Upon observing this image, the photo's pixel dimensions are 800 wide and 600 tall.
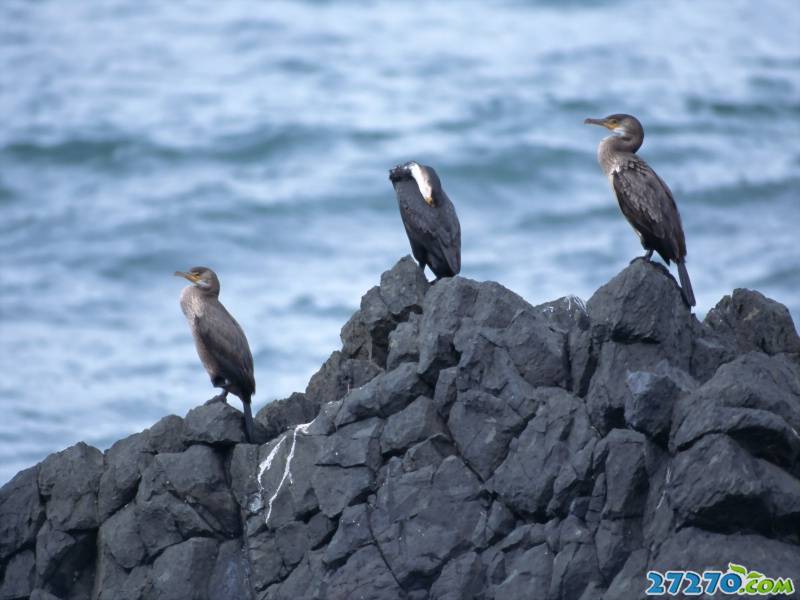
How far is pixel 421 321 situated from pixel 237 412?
187 cm

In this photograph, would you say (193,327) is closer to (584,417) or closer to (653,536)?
(584,417)

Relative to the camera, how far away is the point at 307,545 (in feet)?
46.0

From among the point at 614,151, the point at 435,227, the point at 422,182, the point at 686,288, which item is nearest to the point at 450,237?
the point at 435,227

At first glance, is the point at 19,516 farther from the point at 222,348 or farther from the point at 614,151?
the point at 614,151

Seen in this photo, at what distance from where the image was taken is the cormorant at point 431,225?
1597 centimetres

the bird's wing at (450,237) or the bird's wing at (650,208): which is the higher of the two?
the bird's wing at (650,208)

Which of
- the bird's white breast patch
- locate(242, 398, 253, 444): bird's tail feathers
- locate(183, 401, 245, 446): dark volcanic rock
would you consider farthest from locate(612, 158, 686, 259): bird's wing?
locate(183, 401, 245, 446): dark volcanic rock

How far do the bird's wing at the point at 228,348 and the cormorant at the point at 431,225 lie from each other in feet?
6.36

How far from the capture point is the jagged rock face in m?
12.3

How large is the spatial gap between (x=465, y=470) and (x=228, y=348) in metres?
3.19

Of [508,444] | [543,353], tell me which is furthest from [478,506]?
[543,353]

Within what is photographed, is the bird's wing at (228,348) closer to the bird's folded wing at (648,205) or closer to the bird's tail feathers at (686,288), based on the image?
the bird's folded wing at (648,205)

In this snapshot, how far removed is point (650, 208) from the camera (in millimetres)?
14359

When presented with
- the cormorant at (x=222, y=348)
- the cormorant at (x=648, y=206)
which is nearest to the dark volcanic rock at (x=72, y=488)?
the cormorant at (x=222, y=348)
